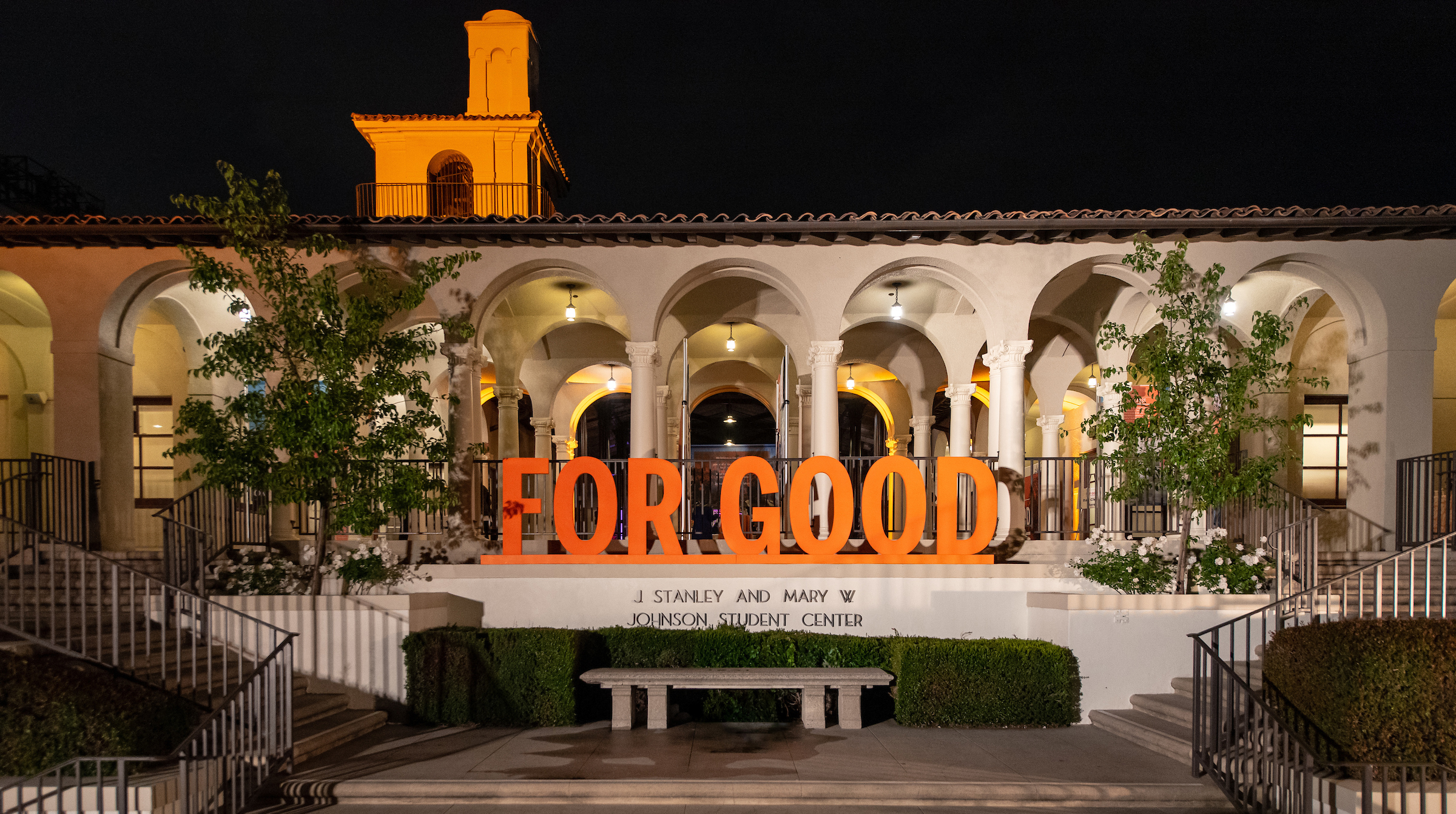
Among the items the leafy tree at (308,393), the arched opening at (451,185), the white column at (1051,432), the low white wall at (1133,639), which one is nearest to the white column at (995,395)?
the low white wall at (1133,639)

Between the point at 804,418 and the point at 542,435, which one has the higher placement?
the point at 804,418

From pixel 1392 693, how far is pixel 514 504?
9.22 metres

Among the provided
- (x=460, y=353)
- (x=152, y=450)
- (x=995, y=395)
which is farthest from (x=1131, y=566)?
(x=152, y=450)

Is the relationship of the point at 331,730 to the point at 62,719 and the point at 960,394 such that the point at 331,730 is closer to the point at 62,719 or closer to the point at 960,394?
the point at 62,719

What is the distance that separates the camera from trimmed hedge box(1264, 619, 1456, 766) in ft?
20.9

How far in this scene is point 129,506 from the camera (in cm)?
1248

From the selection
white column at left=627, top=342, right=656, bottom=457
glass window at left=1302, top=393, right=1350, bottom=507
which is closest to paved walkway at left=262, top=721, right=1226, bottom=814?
white column at left=627, top=342, right=656, bottom=457

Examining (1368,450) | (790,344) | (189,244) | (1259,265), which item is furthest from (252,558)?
(1368,450)

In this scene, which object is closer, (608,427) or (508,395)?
(508,395)

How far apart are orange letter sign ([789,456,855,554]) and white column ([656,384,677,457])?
8.88 feet

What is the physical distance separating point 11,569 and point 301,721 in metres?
5.73

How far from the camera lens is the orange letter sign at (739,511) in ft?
35.4

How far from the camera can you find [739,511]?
10.9 m

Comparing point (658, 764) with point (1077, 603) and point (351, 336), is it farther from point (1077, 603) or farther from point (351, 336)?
point (351, 336)
